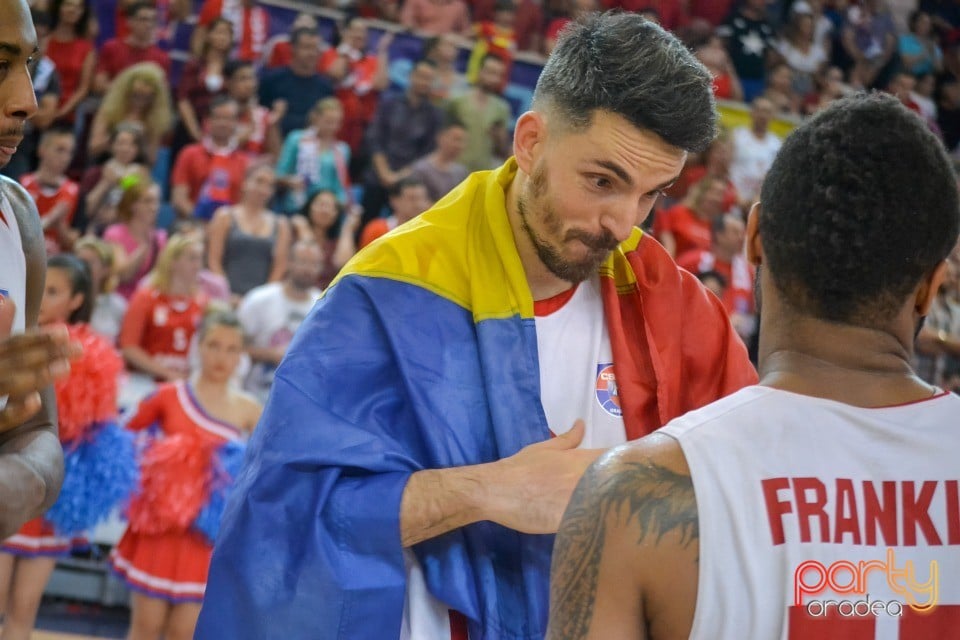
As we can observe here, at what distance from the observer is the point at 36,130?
26.0 feet

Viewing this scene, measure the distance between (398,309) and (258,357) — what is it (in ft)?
14.8

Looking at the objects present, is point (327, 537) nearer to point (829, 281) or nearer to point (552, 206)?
point (552, 206)

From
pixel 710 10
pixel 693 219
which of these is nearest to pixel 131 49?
pixel 693 219

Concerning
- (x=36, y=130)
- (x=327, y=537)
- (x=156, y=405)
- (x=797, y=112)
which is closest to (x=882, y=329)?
(x=327, y=537)

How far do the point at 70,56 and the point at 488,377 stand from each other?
699 centimetres

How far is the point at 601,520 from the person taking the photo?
4.74 feet

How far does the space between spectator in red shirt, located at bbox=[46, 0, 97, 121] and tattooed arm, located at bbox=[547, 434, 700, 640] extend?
746 centimetres

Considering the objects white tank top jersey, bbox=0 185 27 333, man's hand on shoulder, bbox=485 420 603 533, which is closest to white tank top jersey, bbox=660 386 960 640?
man's hand on shoulder, bbox=485 420 603 533

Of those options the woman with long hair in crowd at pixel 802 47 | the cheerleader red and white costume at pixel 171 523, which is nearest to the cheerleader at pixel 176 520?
the cheerleader red and white costume at pixel 171 523

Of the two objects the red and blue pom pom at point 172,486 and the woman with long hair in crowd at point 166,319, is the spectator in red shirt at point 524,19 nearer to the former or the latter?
the woman with long hair in crowd at point 166,319

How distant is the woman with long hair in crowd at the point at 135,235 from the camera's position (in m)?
7.02

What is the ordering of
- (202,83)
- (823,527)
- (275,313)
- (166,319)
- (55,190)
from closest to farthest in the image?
(823,527) → (166,319) → (275,313) → (55,190) → (202,83)

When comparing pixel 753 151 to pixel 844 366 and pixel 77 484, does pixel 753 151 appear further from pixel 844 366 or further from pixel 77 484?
pixel 844 366

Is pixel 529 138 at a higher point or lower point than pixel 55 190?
higher
